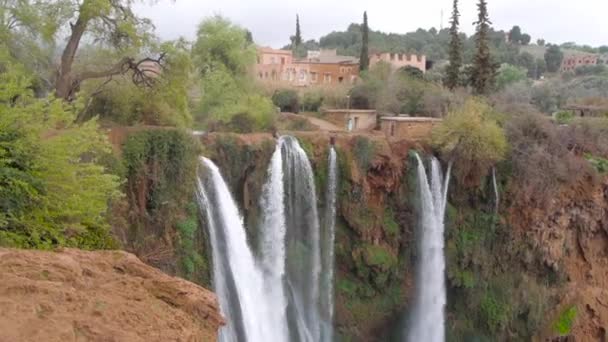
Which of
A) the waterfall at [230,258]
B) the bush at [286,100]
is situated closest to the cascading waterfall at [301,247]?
the waterfall at [230,258]

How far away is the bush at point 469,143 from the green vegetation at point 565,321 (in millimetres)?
6120

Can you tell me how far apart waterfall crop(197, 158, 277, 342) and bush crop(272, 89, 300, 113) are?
18.2 m

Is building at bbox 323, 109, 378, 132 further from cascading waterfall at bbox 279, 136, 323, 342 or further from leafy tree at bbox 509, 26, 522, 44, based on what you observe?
leafy tree at bbox 509, 26, 522, 44

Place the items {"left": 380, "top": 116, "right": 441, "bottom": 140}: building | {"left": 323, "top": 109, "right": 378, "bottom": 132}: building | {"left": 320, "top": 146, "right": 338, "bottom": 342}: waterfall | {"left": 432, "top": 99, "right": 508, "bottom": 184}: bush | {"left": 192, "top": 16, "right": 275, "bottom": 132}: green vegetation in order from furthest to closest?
1. {"left": 323, "top": 109, "right": 378, "bottom": 132}: building
2. {"left": 380, "top": 116, "right": 441, "bottom": 140}: building
3. {"left": 192, "top": 16, "right": 275, "bottom": 132}: green vegetation
4. {"left": 432, "top": 99, "right": 508, "bottom": 184}: bush
5. {"left": 320, "top": 146, "right": 338, "bottom": 342}: waterfall

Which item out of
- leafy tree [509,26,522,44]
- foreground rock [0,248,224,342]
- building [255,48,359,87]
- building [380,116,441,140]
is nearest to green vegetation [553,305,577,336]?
building [380,116,441,140]

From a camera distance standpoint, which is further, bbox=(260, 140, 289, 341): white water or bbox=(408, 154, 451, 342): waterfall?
bbox=(408, 154, 451, 342): waterfall

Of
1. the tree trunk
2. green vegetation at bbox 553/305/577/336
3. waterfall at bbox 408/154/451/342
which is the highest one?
the tree trunk

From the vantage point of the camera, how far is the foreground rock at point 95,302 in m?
5.69

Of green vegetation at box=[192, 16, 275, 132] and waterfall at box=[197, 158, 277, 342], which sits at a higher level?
green vegetation at box=[192, 16, 275, 132]

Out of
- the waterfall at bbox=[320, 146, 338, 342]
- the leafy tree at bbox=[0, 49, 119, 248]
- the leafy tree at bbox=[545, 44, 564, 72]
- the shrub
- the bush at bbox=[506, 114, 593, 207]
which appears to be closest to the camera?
the leafy tree at bbox=[0, 49, 119, 248]

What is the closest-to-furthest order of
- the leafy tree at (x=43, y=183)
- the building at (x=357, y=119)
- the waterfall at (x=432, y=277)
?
the leafy tree at (x=43, y=183), the waterfall at (x=432, y=277), the building at (x=357, y=119)

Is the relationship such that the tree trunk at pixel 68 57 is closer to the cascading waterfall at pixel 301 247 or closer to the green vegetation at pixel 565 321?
the cascading waterfall at pixel 301 247

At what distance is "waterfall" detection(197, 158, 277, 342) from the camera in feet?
57.7

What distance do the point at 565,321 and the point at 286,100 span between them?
18.3 meters
